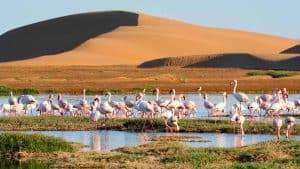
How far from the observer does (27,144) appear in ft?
73.3

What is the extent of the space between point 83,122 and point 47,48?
529ft

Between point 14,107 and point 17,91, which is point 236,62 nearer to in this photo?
point 17,91

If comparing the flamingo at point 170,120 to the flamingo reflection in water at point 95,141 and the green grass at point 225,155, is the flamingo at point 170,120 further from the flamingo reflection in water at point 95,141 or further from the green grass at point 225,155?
the green grass at point 225,155

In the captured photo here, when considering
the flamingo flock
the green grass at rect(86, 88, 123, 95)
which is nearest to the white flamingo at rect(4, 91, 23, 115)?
the flamingo flock

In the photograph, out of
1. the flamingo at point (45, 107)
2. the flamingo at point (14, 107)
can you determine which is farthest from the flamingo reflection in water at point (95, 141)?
the flamingo at point (14, 107)

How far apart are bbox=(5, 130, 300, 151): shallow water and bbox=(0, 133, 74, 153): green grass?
1.66 metres

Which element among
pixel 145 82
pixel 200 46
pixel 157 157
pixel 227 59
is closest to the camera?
pixel 157 157

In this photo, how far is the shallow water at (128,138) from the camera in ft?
82.0

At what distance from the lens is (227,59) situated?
12131 centimetres

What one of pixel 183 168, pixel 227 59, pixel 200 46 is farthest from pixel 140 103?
pixel 200 46

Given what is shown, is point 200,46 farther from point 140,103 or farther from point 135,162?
point 135,162

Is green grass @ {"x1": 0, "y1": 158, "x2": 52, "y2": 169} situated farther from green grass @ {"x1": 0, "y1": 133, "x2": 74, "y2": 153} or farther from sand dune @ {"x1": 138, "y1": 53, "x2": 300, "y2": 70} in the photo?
sand dune @ {"x1": 138, "y1": 53, "x2": 300, "y2": 70}

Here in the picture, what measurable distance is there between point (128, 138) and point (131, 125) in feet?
9.58

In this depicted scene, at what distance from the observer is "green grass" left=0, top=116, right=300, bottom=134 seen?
2867 centimetres
